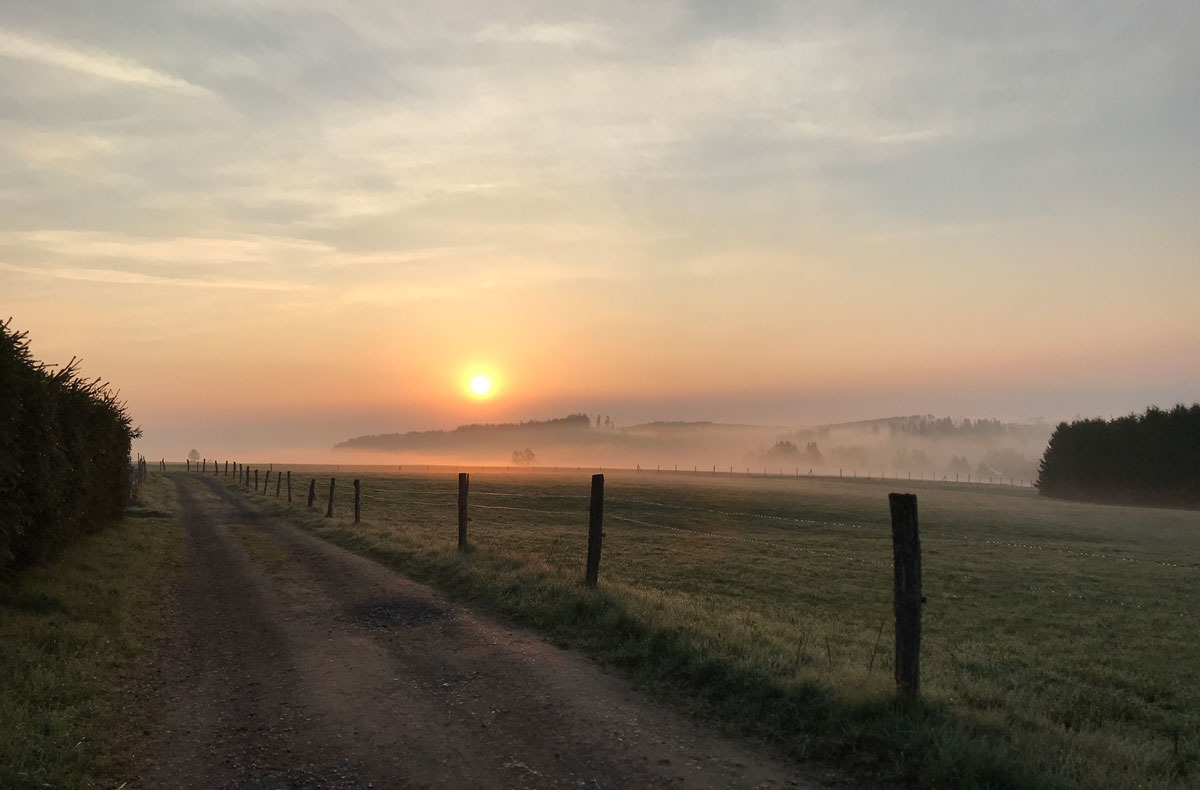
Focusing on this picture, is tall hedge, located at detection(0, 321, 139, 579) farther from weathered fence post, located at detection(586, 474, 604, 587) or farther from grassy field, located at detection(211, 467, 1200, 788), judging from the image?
weathered fence post, located at detection(586, 474, 604, 587)

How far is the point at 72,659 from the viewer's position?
398 inches

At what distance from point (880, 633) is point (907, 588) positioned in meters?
7.80

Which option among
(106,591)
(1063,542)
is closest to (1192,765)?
(106,591)

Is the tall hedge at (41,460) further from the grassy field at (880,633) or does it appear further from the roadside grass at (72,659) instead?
the grassy field at (880,633)

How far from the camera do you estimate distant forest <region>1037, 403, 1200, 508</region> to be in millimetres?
81812

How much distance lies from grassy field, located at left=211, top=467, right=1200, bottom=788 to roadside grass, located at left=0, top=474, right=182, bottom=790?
6179 mm

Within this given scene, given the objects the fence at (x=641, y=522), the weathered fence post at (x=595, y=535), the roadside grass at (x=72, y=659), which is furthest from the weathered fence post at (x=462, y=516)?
the roadside grass at (x=72, y=659)

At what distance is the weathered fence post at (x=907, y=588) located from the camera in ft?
28.3

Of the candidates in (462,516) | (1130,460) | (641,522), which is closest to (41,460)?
(462,516)

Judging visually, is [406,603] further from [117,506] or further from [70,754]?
[117,506]

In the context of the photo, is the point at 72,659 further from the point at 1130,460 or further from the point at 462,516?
the point at 1130,460

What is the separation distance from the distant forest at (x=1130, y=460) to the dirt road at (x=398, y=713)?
95.9 metres

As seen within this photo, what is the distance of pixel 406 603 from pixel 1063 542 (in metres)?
44.1

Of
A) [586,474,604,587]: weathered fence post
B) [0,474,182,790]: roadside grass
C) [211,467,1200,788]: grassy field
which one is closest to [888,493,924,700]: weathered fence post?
[211,467,1200,788]: grassy field
